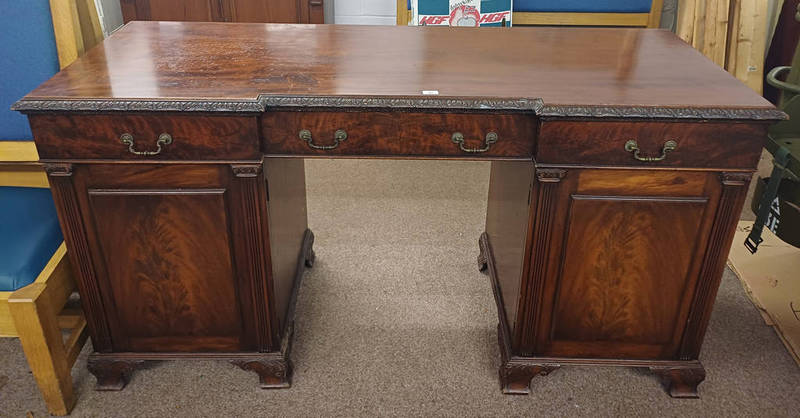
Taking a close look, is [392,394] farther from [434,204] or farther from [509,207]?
[434,204]

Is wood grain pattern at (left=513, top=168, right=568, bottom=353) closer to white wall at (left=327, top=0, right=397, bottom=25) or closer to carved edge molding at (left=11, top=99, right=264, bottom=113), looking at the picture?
carved edge molding at (left=11, top=99, right=264, bottom=113)

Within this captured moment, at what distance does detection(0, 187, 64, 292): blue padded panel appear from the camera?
1605 mm

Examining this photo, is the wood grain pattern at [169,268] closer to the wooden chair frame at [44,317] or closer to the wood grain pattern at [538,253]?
the wooden chair frame at [44,317]

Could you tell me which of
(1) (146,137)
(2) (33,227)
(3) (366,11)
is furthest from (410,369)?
(3) (366,11)

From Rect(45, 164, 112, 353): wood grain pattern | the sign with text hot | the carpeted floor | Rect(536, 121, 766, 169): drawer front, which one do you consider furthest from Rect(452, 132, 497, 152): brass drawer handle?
the sign with text hot

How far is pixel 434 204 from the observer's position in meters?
2.87

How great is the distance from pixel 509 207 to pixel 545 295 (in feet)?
1.05

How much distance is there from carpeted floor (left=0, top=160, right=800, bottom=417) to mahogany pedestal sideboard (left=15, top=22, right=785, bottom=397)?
9cm

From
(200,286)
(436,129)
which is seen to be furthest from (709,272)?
(200,286)

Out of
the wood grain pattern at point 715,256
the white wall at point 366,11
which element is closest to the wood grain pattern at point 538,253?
the wood grain pattern at point 715,256

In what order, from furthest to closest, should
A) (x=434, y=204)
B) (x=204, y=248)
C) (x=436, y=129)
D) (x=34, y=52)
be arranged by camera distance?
(x=434, y=204)
(x=34, y=52)
(x=204, y=248)
(x=436, y=129)

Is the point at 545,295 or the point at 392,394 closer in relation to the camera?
the point at 545,295

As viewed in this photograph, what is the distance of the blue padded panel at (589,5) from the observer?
298 centimetres

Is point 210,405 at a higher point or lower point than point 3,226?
lower
